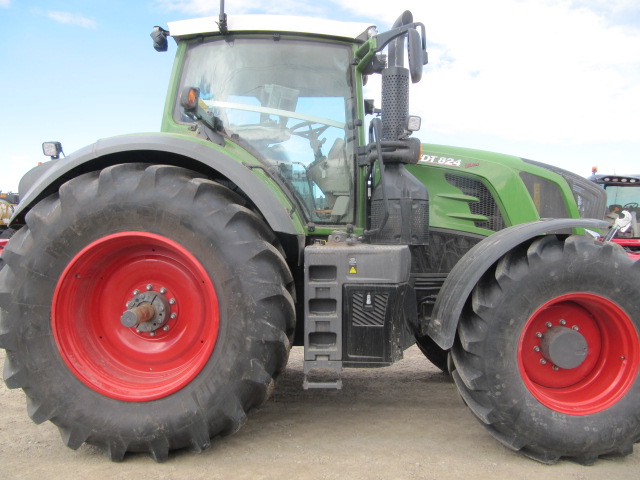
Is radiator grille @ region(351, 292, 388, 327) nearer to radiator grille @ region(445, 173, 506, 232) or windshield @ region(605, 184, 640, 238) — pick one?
radiator grille @ region(445, 173, 506, 232)

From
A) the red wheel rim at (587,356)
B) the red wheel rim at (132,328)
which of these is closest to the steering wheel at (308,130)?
the red wheel rim at (132,328)

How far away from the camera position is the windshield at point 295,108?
3266 mm

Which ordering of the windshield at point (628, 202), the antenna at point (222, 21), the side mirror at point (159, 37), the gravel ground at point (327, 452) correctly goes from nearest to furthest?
the gravel ground at point (327, 452) → the antenna at point (222, 21) → the side mirror at point (159, 37) → the windshield at point (628, 202)

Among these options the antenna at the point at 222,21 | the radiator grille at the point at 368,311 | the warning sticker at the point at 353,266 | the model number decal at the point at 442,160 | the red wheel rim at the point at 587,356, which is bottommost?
the red wheel rim at the point at 587,356

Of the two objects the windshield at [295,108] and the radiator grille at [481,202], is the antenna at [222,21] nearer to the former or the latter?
the windshield at [295,108]

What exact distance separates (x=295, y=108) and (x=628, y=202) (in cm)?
1103

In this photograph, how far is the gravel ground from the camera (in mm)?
2553

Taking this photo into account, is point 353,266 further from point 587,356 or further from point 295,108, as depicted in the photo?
point 587,356

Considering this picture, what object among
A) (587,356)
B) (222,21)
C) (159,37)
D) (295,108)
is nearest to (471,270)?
(587,356)

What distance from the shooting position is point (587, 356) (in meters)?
2.94

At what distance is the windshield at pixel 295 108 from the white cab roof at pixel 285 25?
0.23ft

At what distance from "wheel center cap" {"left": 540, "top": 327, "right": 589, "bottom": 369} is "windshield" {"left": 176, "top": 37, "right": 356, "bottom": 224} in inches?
54.4

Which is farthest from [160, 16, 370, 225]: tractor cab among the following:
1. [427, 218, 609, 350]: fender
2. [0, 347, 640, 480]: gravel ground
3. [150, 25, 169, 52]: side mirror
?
[0, 347, 640, 480]: gravel ground

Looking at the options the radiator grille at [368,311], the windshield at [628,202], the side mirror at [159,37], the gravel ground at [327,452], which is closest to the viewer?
the gravel ground at [327,452]
